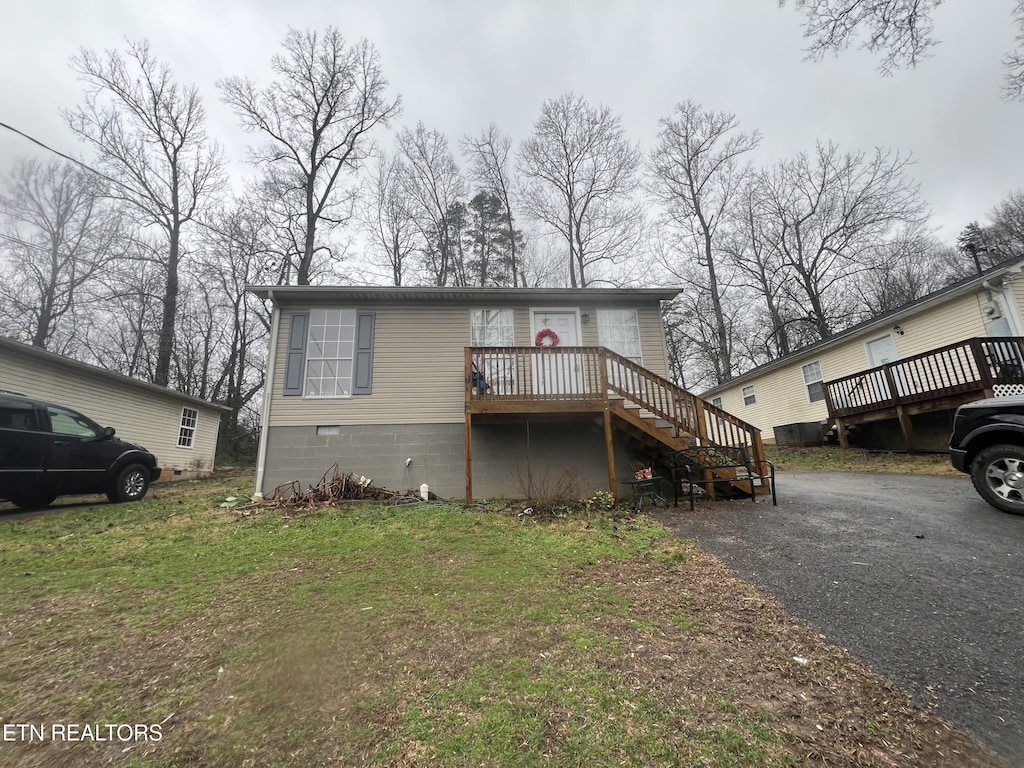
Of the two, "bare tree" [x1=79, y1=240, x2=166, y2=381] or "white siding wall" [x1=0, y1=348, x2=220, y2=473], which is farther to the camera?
"bare tree" [x1=79, y1=240, x2=166, y2=381]

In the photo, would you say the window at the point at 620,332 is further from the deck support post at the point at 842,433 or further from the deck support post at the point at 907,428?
the deck support post at the point at 842,433

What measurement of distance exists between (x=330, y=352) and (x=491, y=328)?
3.37 meters

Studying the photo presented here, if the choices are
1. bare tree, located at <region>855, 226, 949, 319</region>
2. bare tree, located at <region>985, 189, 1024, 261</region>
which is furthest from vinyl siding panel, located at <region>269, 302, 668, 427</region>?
bare tree, located at <region>985, 189, 1024, 261</region>

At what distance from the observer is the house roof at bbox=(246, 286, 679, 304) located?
8.20 meters

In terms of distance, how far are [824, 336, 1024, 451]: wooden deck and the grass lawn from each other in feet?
28.6

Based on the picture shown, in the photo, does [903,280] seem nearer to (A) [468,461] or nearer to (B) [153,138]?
(A) [468,461]

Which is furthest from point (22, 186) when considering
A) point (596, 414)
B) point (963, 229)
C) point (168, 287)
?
point (963, 229)

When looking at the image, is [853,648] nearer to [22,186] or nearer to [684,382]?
[22,186]

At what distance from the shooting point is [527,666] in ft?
7.51

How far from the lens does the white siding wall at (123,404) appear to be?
8.99 meters

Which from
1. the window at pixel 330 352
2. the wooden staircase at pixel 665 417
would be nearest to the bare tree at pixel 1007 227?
the wooden staircase at pixel 665 417

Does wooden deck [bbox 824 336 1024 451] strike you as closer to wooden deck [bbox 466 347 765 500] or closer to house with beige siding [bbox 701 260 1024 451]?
house with beige siding [bbox 701 260 1024 451]

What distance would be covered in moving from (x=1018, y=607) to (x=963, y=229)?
32.9m

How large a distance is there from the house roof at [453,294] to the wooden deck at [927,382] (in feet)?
19.9
